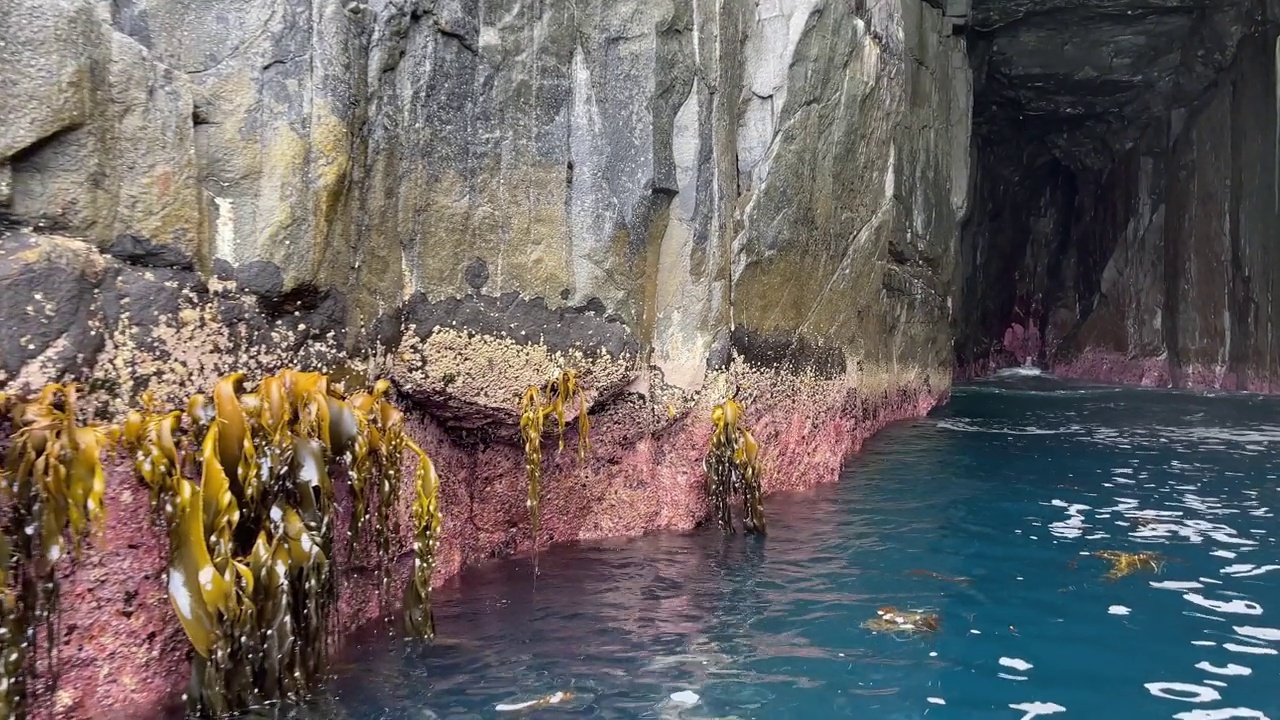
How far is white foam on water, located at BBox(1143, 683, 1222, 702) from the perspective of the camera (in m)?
4.13

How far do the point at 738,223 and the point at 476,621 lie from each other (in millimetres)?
4298

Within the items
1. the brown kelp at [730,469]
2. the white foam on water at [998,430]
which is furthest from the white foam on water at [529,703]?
the white foam on water at [998,430]

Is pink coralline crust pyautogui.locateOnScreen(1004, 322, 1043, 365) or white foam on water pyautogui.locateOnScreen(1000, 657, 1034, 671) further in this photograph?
pink coralline crust pyautogui.locateOnScreen(1004, 322, 1043, 365)

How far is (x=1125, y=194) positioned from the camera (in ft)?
92.8

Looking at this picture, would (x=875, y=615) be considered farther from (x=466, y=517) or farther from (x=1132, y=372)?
(x=1132, y=372)

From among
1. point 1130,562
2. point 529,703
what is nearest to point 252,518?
point 529,703

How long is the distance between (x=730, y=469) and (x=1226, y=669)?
135 inches

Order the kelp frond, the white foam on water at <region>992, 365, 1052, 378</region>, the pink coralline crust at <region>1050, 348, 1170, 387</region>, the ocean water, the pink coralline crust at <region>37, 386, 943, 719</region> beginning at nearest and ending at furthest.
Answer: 1. the pink coralline crust at <region>37, 386, 943, 719</region>
2. the ocean water
3. the kelp frond
4. the pink coralline crust at <region>1050, 348, 1170, 387</region>
5. the white foam on water at <region>992, 365, 1052, 378</region>

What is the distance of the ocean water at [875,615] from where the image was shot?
13.5 ft

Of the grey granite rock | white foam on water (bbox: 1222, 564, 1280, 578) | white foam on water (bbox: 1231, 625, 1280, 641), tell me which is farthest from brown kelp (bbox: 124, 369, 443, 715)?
white foam on water (bbox: 1222, 564, 1280, 578)

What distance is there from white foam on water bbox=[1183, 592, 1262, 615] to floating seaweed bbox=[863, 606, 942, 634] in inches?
63.0

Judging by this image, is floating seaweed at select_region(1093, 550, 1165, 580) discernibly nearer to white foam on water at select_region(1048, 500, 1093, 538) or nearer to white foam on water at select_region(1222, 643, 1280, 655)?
white foam on water at select_region(1048, 500, 1093, 538)

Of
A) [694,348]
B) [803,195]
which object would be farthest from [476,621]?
[803,195]

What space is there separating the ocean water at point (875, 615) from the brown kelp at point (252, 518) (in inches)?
11.5
